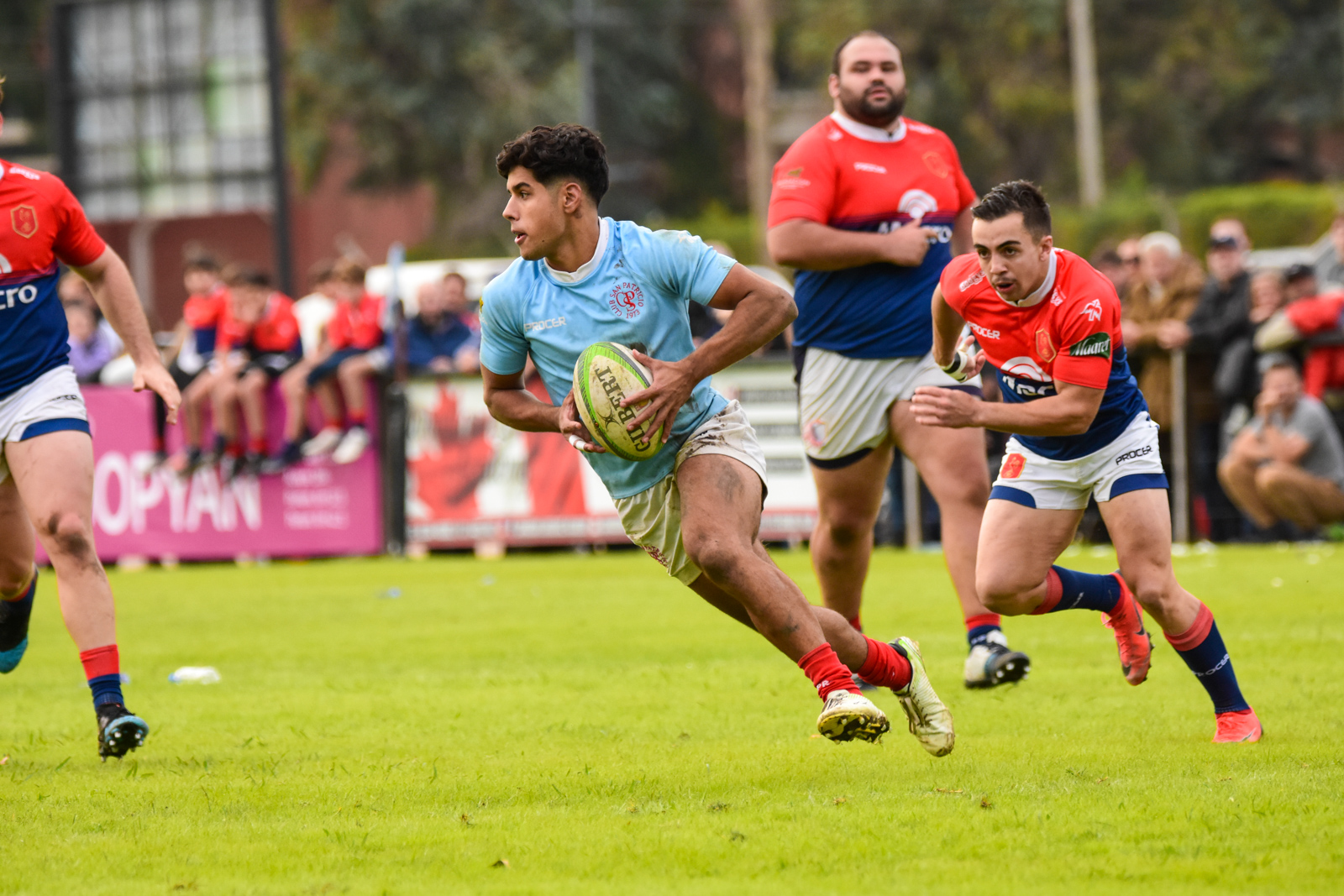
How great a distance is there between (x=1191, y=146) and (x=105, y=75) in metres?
37.0

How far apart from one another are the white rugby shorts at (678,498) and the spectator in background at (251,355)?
36.5ft

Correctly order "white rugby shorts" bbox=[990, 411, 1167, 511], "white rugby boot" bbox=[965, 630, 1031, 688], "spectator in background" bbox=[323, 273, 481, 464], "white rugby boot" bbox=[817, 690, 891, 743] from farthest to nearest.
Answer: "spectator in background" bbox=[323, 273, 481, 464], "white rugby boot" bbox=[965, 630, 1031, 688], "white rugby shorts" bbox=[990, 411, 1167, 511], "white rugby boot" bbox=[817, 690, 891, 743]

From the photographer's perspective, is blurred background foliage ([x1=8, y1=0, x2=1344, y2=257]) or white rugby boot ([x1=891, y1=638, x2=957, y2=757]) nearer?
white rugby boot ([x1=891, y1=638, x2=957, y2=757])

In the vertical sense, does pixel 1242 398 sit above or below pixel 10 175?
below

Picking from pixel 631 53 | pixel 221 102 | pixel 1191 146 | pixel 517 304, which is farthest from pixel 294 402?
pixel 1191 146

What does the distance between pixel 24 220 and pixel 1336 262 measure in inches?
558

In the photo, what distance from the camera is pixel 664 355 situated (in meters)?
6.14

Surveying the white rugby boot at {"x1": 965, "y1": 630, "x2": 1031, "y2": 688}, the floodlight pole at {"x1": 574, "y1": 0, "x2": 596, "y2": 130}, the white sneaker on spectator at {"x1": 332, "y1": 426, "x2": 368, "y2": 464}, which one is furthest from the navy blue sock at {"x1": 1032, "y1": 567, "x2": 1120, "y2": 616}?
the floodlight pole at {"x1": 574, "y1": 0, "x2": 596, "y2": 130}

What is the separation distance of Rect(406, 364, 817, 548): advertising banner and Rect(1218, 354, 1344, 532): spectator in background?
11.7 ft

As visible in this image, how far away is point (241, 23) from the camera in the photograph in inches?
838

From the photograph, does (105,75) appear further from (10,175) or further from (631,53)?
(631,53)

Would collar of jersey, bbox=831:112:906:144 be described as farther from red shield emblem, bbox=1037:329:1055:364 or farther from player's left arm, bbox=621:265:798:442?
player's left arm, bbox=621:265:798:442

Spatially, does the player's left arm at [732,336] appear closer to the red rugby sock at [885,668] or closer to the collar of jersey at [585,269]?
the collar of jersey at [585,269]

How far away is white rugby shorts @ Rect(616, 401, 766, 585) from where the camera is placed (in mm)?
6094
